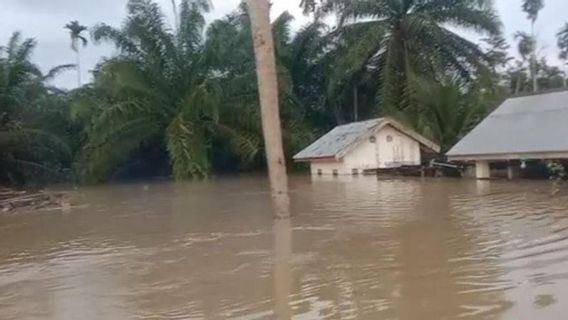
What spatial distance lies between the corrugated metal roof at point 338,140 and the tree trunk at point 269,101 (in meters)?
13.8

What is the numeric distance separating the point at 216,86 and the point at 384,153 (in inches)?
366

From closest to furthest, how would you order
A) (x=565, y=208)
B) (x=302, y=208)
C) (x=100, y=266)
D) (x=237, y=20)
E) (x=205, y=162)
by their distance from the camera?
1. (x=100, y=266)
2. (x=565, y=208)
3. (x=302, y=208)
4. (x=205, y=162)
5. (x=237, y=20)

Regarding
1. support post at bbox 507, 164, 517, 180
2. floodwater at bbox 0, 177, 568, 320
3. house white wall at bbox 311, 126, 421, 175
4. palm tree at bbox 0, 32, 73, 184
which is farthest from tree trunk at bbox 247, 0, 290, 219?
palm tree at bbox 0, 32, 73, 184

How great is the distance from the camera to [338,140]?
2811cm

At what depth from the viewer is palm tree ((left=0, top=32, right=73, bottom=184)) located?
30.6 m

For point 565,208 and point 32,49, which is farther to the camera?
point 32,49

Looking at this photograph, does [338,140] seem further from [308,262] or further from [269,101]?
[308,262]

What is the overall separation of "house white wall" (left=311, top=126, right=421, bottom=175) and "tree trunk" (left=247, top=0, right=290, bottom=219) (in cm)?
1428

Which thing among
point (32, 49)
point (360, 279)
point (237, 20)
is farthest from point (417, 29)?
point (360, 279)

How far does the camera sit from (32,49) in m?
32.8

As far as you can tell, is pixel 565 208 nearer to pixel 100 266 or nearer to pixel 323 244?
pixel 323 244

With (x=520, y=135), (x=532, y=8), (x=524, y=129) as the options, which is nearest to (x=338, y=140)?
(x=524, y=129)

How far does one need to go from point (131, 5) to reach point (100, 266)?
2680cm

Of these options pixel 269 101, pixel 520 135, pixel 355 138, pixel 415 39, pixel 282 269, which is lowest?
pixel 282 269
